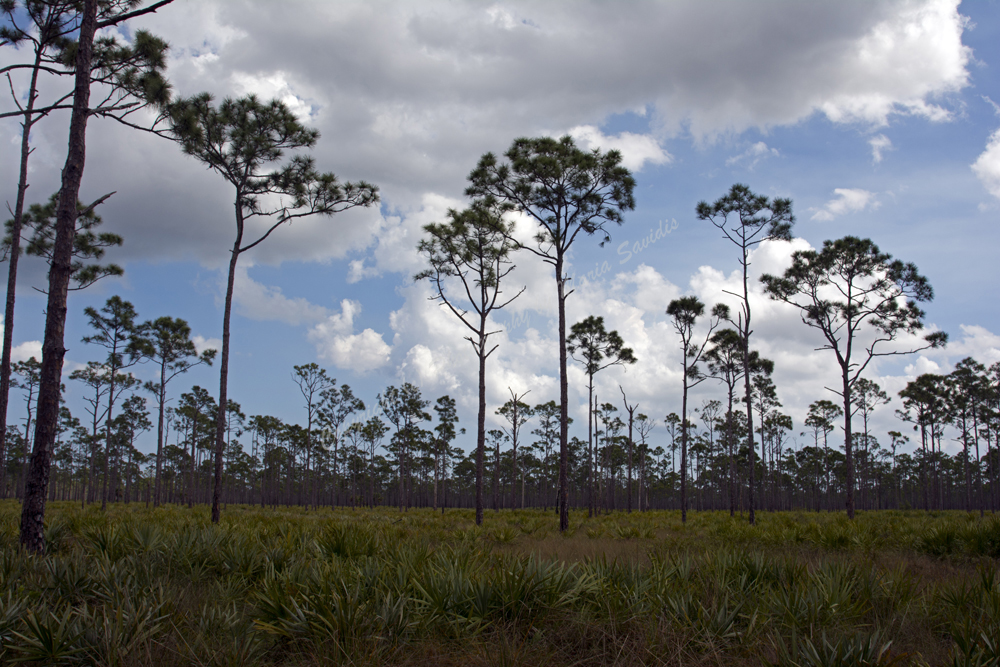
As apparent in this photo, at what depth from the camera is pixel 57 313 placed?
9039 millimetres

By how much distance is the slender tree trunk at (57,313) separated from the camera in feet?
27.4

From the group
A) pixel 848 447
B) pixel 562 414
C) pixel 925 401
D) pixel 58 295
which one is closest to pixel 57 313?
pixel 58 295

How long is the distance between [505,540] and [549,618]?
7921mm

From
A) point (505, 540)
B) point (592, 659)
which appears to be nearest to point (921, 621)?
point (592, 659)

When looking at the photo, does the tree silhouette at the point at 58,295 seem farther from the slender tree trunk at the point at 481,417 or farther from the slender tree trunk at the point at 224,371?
the slender tree trunk at the point at 481,417

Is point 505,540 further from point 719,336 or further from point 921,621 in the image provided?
point 719,336

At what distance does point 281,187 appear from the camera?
19.8m

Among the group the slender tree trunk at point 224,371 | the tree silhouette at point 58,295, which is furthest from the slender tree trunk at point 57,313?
the slender tree trunk at point 224,371

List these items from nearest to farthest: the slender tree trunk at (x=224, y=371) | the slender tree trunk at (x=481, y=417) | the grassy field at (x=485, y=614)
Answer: the grassy field at (x=485, y=614), the slender tree trunk at (x=224, y=371), the slender tree trunk at (x=481, y=417)

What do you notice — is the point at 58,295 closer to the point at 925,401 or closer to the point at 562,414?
the point at 562,414

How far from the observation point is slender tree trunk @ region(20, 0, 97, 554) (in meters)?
8.35

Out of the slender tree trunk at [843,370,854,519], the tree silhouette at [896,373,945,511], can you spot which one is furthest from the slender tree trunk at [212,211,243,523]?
the tree silhouette at [896,373,945,511]

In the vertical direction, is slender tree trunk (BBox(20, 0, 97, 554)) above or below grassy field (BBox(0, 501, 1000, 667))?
above

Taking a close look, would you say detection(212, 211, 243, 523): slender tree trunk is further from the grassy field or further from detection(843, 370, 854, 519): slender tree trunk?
detection(843, 370, 854, 519): slender tree trunk
